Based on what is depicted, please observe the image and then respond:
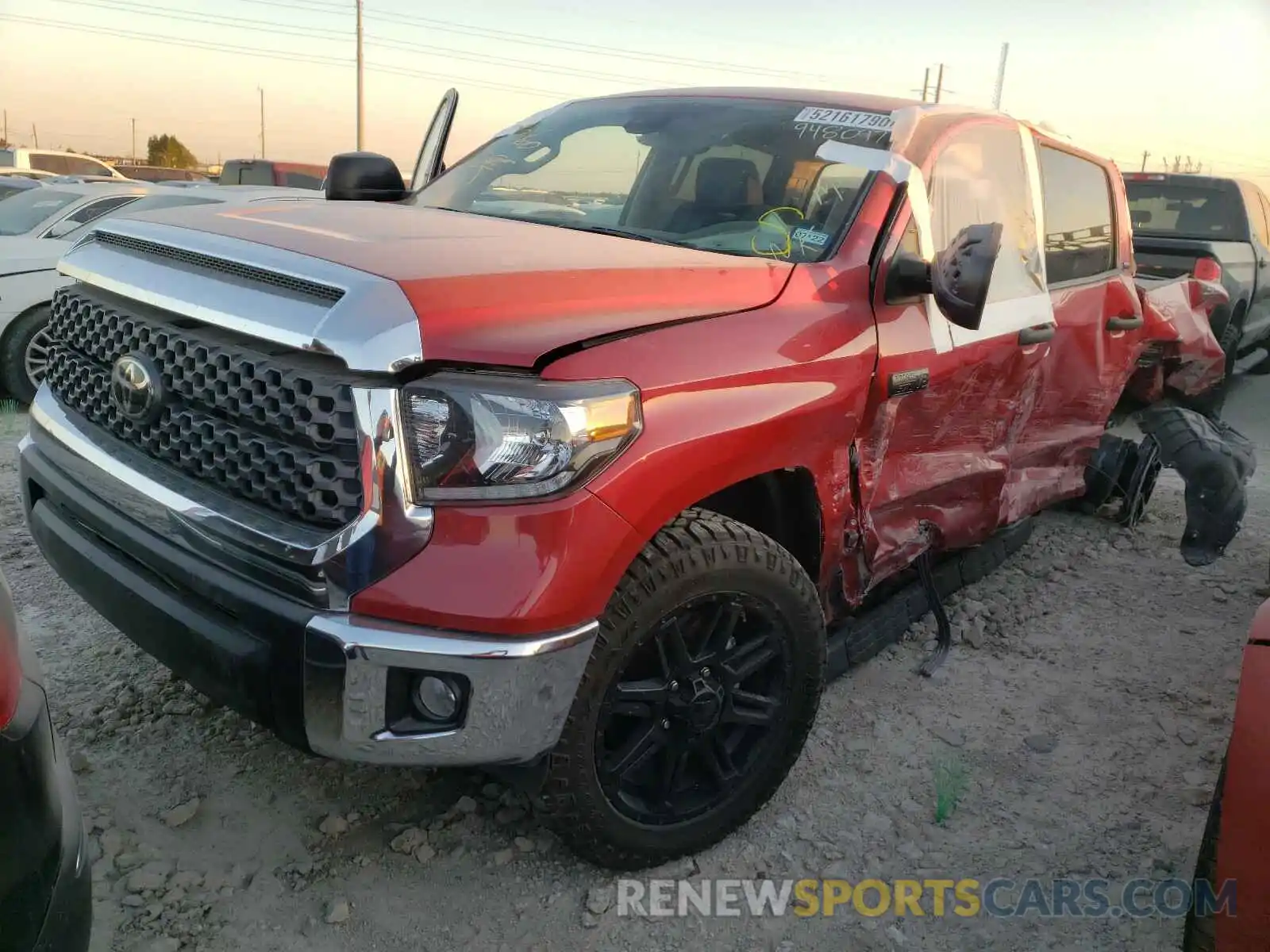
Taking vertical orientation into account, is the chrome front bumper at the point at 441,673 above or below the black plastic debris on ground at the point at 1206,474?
above

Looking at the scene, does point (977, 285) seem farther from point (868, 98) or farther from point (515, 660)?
point (515, 660)

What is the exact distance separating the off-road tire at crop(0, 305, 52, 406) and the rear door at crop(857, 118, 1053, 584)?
5987 millimetres

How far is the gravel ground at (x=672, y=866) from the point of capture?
87.1 inches

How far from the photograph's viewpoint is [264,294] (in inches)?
74.9

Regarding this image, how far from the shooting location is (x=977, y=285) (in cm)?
247

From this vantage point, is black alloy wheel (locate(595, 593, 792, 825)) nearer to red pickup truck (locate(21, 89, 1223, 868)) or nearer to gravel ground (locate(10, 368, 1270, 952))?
red pickup truck (locate(21, 89, 1223, 868))

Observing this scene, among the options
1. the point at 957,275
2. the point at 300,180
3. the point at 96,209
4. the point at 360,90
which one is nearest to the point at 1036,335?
the point at 957,275

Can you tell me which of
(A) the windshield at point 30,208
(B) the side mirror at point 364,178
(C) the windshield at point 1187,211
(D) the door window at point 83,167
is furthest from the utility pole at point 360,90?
(B) the side mirror at point 364,178

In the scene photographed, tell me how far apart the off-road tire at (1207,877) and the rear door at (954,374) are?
1.12 m

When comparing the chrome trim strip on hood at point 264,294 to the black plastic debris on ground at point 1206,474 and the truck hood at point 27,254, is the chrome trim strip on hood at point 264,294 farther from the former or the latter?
the truck hood at point 27,254

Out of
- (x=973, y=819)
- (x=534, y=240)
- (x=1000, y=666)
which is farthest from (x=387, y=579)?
(x=1000, y=666)

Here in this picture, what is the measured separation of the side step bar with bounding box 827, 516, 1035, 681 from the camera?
10.1 ft

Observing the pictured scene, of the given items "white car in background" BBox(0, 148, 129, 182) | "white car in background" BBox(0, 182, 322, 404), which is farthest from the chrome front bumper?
"white car in background" BBox(0, 148, 129, 182)

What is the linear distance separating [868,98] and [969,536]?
153cm
